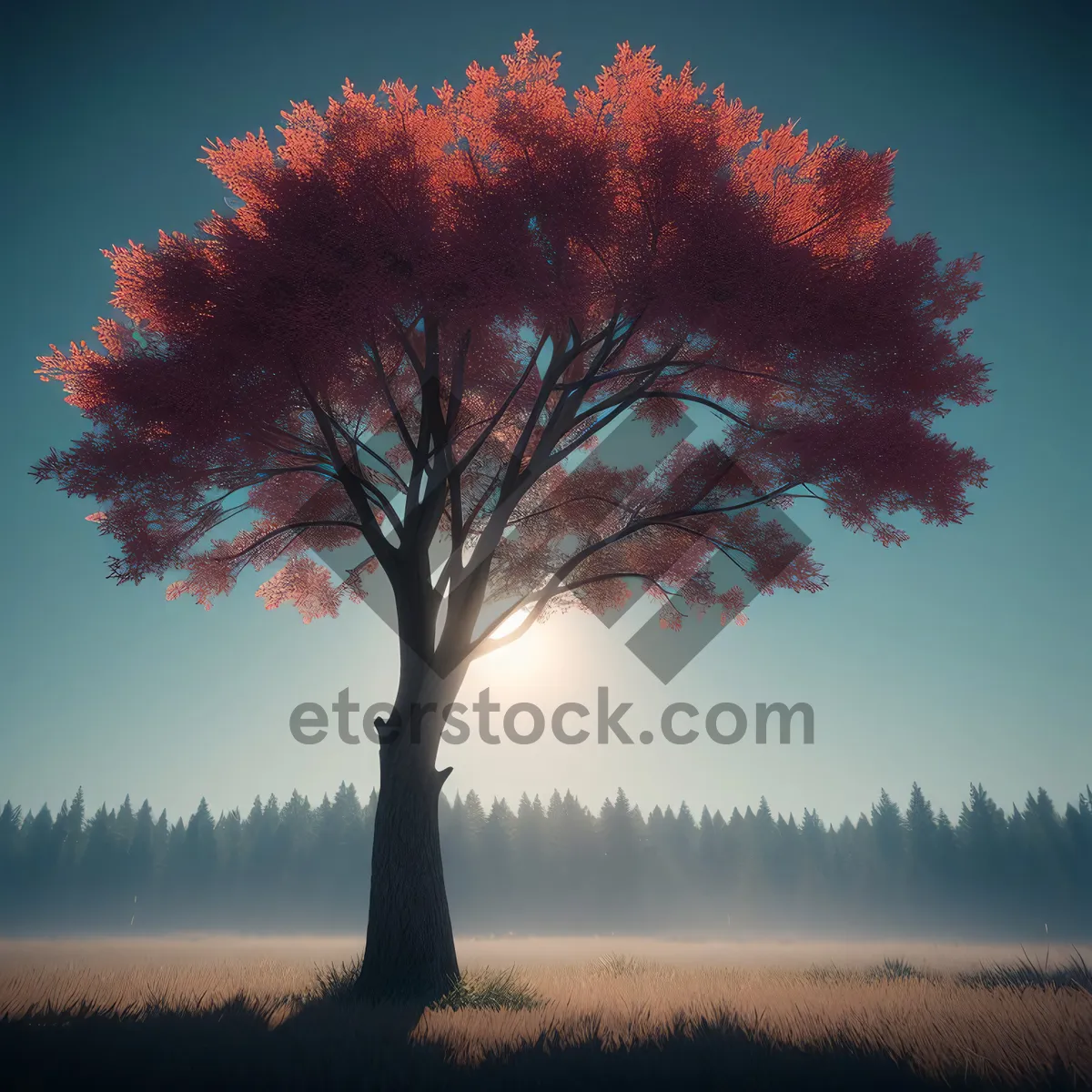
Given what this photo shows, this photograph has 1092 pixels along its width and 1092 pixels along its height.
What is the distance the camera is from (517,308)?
850cm

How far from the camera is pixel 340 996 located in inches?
295

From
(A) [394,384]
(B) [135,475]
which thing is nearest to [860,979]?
(A) [394,384]

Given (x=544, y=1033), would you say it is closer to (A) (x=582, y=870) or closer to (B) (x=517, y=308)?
(B) (x=517, y=308)

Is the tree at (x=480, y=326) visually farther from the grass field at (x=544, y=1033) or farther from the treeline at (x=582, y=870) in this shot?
the treeline at (x=582, y=870)

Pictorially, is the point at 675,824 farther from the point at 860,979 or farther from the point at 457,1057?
the point at 457,1057

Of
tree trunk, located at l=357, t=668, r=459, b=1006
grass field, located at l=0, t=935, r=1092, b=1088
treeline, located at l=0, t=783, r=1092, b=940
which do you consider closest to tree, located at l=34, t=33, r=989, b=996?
tree trunk, located at l=357, t=668, r=459, b=1006

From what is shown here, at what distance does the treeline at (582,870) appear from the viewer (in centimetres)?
6378

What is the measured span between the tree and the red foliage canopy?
0.11 feet

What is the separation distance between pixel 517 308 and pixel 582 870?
6815cm

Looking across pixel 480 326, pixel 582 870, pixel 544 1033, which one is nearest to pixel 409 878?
pixel 544 1033

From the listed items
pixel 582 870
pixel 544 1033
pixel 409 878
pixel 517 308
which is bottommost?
pixel 582 870

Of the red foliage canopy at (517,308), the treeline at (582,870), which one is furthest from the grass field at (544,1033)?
the treeline at (582,870)

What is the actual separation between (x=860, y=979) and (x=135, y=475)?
491 inches

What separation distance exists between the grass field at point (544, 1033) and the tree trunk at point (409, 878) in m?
0.54
